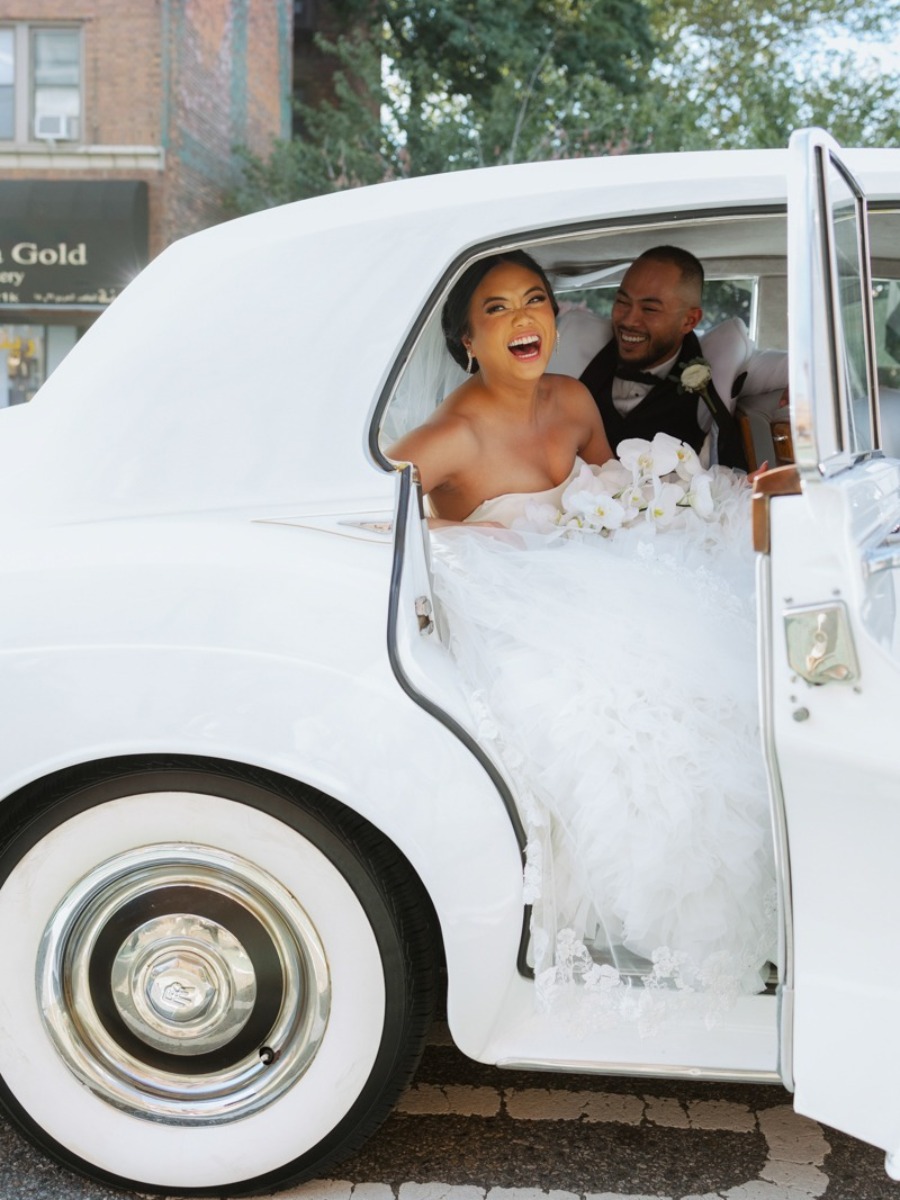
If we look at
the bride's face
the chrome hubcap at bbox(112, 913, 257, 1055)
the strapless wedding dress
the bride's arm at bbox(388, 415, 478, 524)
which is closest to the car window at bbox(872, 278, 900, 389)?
the bride's face

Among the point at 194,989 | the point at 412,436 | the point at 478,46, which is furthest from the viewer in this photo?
the point at 478,46

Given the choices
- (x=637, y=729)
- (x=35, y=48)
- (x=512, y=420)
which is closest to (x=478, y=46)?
(x=35, y=48)

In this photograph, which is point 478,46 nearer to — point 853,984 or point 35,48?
point 35,48

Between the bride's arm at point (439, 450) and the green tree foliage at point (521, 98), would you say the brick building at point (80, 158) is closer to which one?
the green tree foliage at point (521, 98)

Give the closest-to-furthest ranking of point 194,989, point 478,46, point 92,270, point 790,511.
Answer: point 790,511, point 194,989, point 92,270, point 478,46

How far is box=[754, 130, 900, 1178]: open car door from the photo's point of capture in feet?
5.55

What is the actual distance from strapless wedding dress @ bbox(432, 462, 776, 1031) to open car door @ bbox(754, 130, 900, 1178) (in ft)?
0.66

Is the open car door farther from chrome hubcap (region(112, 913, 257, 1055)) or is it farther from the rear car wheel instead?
chrome hubcap (region(112, 913, 257, 1055))

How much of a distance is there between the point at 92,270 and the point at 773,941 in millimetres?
15526

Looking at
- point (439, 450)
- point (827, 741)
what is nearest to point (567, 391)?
point (439, 450)

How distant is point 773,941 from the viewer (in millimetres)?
1967

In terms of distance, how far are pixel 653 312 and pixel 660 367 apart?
177mm

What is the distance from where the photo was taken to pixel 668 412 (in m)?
3.53

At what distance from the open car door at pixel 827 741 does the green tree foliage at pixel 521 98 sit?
14.9 metres
